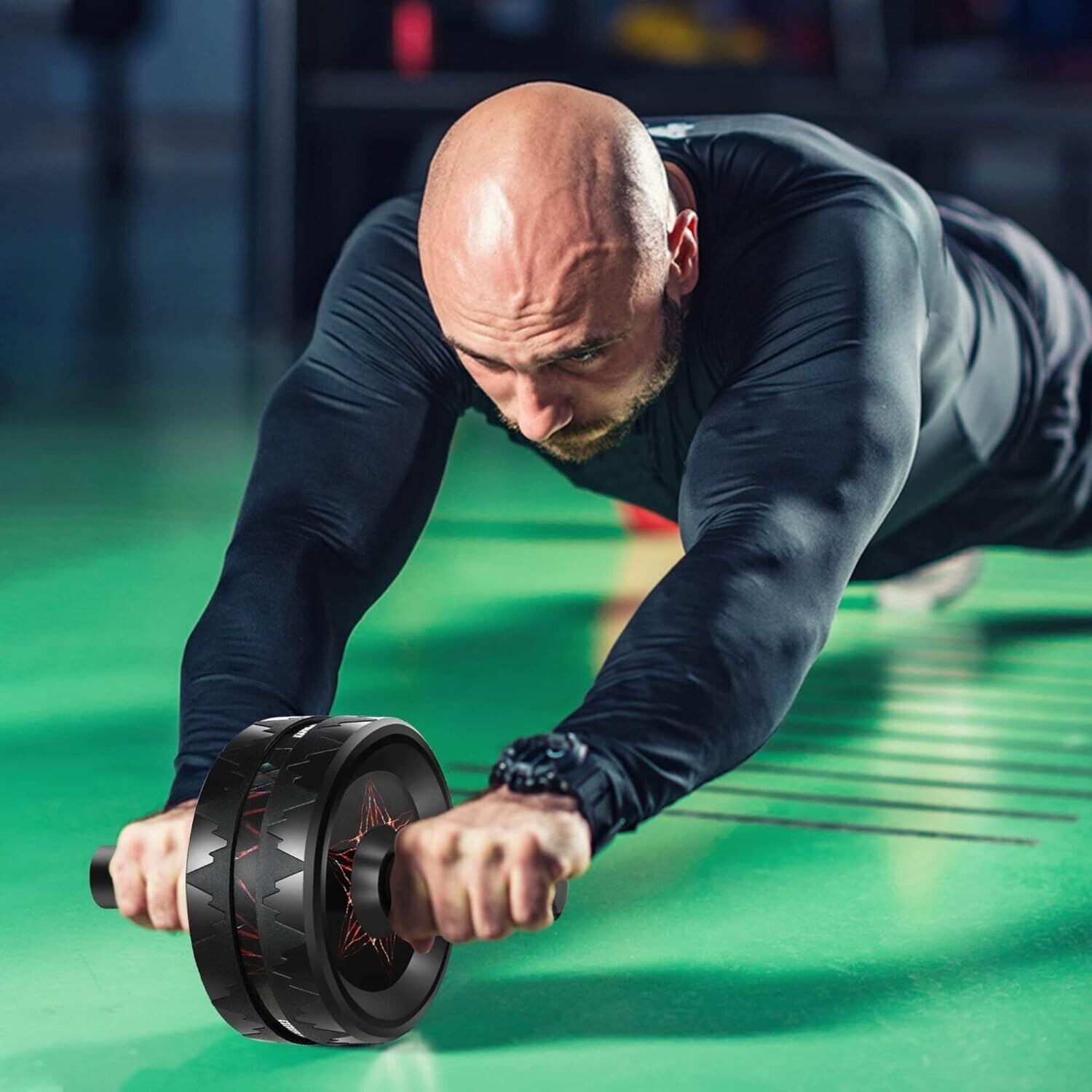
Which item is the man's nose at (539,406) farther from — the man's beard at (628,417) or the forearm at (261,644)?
the forearm at (261,644)

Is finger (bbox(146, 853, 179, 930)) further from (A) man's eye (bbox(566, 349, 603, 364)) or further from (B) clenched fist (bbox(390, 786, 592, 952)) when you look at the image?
(A) man's eye (bbox(566, 349, 603, 364))

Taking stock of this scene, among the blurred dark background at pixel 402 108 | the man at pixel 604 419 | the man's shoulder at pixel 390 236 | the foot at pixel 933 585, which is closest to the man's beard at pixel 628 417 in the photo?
the man at pixel 604 419

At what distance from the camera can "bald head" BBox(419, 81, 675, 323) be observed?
4.80ft

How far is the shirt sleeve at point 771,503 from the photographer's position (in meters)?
1.33

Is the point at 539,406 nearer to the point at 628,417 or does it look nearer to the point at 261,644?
the point at 628,417

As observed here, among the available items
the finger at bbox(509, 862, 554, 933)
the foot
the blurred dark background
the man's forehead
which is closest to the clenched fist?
the finger at bbox(509, 862, 554, 933)

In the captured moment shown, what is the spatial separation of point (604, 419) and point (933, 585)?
151 cm

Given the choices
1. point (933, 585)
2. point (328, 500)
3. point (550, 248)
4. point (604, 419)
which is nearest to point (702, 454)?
point (604, 419)

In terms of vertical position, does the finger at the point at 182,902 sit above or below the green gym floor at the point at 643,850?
above

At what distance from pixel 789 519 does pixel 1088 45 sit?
8243 millimetres

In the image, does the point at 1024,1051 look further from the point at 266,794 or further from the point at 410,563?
the point at 410,563

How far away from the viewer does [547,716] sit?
237 cm

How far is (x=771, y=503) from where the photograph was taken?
58.2 inches

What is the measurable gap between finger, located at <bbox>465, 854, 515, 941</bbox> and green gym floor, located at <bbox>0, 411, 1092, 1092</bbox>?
19 cm
